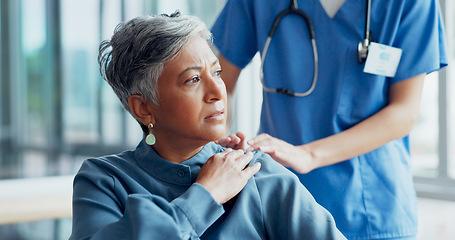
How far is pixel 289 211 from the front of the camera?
3.60 feet

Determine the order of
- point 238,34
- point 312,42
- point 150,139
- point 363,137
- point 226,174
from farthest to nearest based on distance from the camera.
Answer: point 238,34 → point 312,42 → point 363,137 → point 150,139 → point 226,174

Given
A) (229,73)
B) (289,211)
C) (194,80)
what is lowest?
(289,211)

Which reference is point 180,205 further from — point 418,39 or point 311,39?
point 418,39

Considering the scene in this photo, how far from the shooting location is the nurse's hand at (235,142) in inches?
49.3

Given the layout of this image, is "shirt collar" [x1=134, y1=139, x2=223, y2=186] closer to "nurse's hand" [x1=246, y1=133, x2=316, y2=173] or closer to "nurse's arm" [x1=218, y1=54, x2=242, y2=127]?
"nurse's hand" [x1=246, y1=133, x2=316, y2=173]

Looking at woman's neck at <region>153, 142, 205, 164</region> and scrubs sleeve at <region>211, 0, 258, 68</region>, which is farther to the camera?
scrubs sleeve at <region>211, 0, 258, 68</region>

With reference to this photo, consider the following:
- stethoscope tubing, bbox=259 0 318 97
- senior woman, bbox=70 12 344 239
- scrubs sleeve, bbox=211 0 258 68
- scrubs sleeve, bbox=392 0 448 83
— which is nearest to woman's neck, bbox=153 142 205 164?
senior woman, bbox=70 12 344 239

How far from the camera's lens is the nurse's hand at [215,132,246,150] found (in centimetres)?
125

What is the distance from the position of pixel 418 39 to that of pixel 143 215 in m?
0.96

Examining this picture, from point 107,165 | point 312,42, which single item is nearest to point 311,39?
point 312,42

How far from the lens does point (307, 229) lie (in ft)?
3.53

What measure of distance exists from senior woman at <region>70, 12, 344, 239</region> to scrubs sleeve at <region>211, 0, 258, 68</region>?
45 centimetres

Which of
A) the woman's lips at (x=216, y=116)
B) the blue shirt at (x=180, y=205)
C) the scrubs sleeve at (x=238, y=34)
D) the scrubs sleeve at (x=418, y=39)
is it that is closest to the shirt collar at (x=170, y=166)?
the blue shirt at (x=180, y=205)

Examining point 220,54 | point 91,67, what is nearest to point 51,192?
point 91,67
